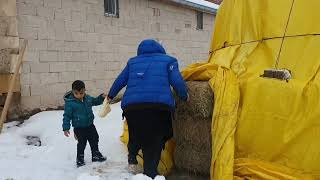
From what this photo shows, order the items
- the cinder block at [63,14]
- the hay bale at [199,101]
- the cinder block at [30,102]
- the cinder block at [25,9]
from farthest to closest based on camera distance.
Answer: the cinder block at [63,14] → the cinder block at [30,102] → the cinder block at [25,9] → the hay bale at [199,101]

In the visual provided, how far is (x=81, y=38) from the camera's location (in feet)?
30.5

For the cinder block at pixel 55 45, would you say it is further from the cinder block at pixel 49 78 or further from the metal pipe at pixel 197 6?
the metal pipe at pixel 197 6

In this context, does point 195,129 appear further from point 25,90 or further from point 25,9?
point 25,9

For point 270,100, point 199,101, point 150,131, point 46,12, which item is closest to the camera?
point 270,100

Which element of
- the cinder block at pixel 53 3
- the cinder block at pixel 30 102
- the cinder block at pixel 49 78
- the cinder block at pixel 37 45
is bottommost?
the cinder block at pixel 30 102

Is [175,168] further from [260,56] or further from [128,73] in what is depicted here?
[260,56]

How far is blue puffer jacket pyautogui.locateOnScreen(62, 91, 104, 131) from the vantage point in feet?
17.7

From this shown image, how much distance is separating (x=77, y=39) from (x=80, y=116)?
405 centimetres

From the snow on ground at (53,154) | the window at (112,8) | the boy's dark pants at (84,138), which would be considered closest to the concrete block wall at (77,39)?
the window at (112,8)

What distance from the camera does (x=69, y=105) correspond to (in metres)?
5.41

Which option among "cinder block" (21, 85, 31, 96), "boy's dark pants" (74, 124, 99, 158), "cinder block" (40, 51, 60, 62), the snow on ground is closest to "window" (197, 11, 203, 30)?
"cinder block" (40, 51, 60, 62)

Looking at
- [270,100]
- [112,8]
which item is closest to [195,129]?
[270,100]

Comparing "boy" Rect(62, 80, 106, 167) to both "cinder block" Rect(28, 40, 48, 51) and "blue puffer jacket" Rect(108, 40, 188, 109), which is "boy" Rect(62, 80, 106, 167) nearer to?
"blue puffer jacket" Rect(108, 40, 188, 109)

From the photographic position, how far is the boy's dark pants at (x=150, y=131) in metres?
4.69
